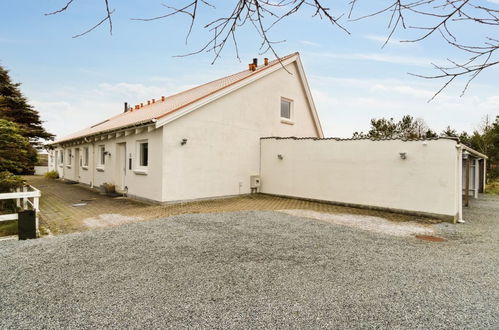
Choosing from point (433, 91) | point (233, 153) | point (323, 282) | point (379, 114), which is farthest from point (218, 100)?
point (379, 114)

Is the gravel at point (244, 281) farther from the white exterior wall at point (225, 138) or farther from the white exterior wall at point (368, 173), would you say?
the white exterior wall at point (225, 138)

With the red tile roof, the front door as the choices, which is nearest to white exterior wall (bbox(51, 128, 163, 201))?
the front door

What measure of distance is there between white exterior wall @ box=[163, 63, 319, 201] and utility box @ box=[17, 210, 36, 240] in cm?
434

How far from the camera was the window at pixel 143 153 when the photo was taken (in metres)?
10.8

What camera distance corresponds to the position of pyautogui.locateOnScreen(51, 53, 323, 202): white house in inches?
388

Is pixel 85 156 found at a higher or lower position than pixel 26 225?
higher

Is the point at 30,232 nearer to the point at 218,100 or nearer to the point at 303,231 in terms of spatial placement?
the point at 303,231

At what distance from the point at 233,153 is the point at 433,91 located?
405 inches

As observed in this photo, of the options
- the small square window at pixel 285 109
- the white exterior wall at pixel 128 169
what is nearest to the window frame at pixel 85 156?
the white exterior wall at pixel 128 169

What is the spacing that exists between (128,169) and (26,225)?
6252 mm

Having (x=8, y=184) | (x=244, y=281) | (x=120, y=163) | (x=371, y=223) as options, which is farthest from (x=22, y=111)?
(x=371, y=223)

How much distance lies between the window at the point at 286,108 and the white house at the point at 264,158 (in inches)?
2.3

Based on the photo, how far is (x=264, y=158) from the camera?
43.5 feet

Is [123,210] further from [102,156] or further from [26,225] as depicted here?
[102,156]
